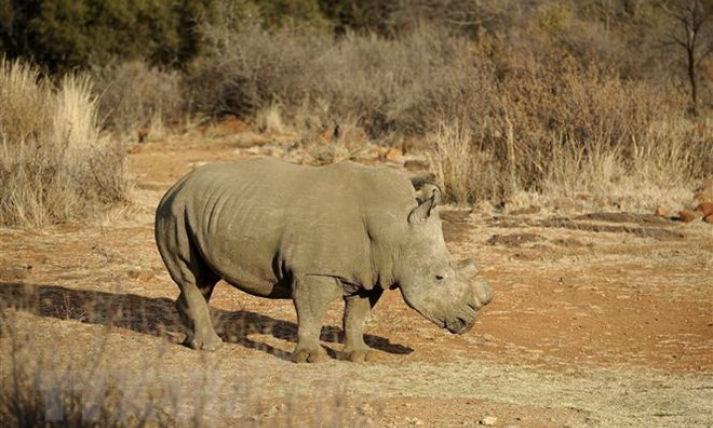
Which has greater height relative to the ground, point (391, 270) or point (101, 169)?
point (391, 270)

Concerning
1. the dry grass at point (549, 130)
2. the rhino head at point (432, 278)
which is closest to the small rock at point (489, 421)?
the rhino head at point (432, 278)

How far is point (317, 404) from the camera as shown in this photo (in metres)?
6.75

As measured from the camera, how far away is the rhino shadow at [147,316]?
31.4 feet

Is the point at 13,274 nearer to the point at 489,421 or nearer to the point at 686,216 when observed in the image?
Result: the point at 489,421

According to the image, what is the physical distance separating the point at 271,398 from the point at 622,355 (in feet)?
10.6

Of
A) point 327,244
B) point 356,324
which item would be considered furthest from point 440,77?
point 327,244

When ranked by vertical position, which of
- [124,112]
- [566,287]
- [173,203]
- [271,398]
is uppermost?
[173,203]

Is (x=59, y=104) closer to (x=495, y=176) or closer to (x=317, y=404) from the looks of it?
(x=495, y=176)

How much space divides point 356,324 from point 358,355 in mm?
216

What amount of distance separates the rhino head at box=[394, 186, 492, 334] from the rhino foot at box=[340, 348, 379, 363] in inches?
22.2

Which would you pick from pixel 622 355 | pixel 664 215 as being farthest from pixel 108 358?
pixel 664 215

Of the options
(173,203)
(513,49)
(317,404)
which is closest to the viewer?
(317,404)

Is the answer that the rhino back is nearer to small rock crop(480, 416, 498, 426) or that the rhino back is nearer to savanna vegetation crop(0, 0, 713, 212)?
small rock crop(480, 416, 498, 426)

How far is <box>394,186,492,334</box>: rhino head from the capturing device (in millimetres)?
8547
